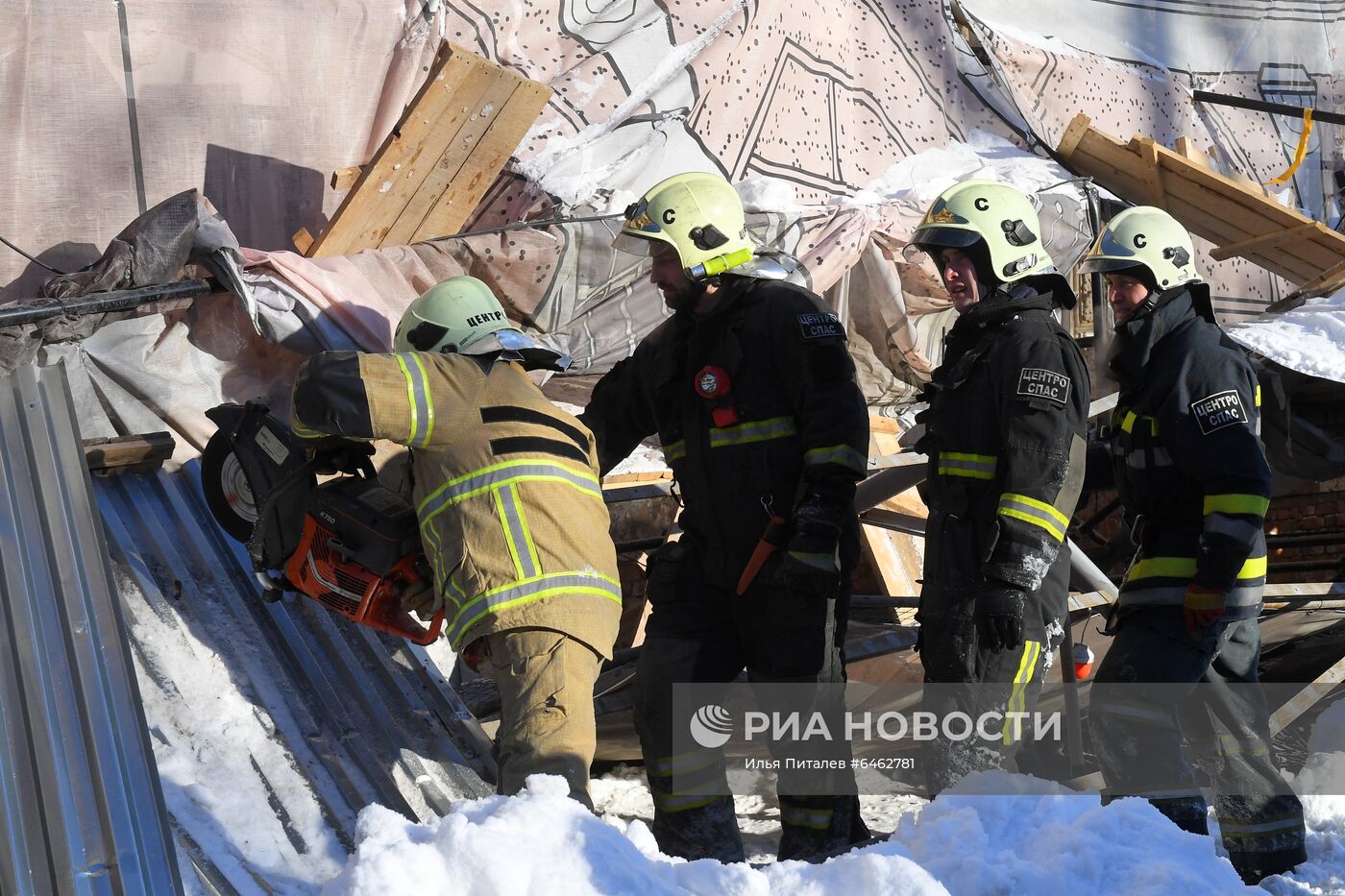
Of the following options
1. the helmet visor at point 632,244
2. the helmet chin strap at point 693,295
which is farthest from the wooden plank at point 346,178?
the helmet chin strap at point 693,295

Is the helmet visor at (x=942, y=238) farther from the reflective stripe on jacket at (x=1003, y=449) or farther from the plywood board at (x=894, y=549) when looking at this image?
the plywood board at (x=894, y=549)

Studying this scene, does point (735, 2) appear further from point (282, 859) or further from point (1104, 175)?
point (282, 859)

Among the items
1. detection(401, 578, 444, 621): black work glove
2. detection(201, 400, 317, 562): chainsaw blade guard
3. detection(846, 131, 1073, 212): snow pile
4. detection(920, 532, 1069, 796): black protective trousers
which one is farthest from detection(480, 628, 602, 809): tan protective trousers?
detection(846, 131, 1073, 212): snow pile

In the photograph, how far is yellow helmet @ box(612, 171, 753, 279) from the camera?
396cm

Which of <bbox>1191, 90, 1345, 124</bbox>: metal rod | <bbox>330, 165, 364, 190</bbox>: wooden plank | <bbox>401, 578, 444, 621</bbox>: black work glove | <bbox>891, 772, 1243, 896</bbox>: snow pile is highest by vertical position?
<bbox>1191, 90, 1345, 124</bbox>: metal rod

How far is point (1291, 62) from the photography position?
9148 mm

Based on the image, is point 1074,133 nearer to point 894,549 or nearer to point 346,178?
point 894,549

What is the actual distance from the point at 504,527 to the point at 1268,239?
528 cm

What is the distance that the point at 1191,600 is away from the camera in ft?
11.8

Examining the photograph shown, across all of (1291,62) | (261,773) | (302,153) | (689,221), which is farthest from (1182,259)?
(1291,62)

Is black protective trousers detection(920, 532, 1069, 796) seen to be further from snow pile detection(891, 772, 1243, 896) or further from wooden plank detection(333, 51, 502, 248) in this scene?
wooden plank detection(333, 51, 502, 248)

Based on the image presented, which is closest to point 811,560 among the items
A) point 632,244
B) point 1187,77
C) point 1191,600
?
point 1191,600

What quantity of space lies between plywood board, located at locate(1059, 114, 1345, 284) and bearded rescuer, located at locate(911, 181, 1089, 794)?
3.60 meters

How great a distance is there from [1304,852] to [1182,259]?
67.6 inches
